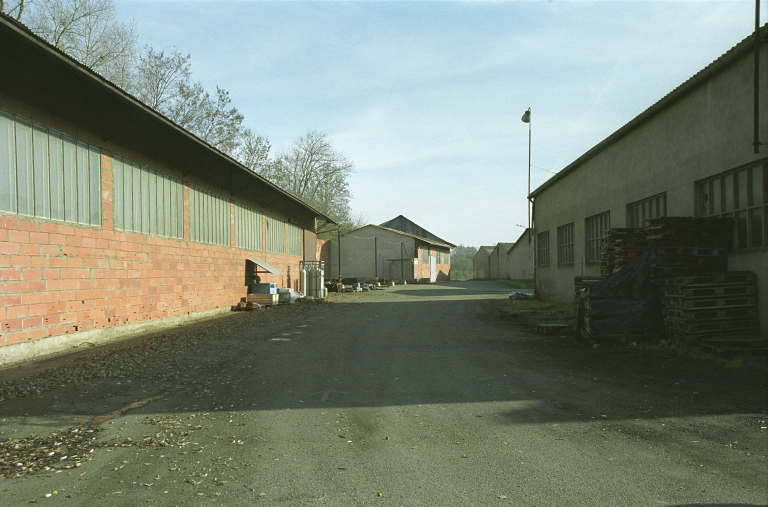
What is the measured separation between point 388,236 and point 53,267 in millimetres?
43412

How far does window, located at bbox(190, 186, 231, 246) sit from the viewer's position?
671 inches

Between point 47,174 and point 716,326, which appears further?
point 47,174

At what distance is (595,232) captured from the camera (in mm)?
18328

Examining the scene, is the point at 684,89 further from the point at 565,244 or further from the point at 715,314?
the point at 565,244

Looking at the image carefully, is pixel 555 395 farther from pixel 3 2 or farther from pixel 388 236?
pixel 388 236

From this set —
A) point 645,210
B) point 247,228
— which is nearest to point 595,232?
point 645,210

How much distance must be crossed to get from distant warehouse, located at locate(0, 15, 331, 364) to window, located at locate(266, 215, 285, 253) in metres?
6.89

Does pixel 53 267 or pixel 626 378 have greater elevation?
pixel 53 267

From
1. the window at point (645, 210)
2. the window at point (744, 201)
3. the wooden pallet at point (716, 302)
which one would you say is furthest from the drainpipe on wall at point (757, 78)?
the window at point (645, 210)

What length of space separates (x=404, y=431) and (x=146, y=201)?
11232 mm

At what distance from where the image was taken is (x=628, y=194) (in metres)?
15.0

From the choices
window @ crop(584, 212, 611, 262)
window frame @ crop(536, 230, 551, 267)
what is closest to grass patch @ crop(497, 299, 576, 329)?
window @ crop(584, 212, 611, 262)

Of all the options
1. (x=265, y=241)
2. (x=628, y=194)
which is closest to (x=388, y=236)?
(x=265, y=241)

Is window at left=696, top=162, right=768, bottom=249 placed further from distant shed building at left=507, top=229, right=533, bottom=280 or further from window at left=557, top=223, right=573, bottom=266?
distant shed building at left=507, top=229, right=533, bottom=280
